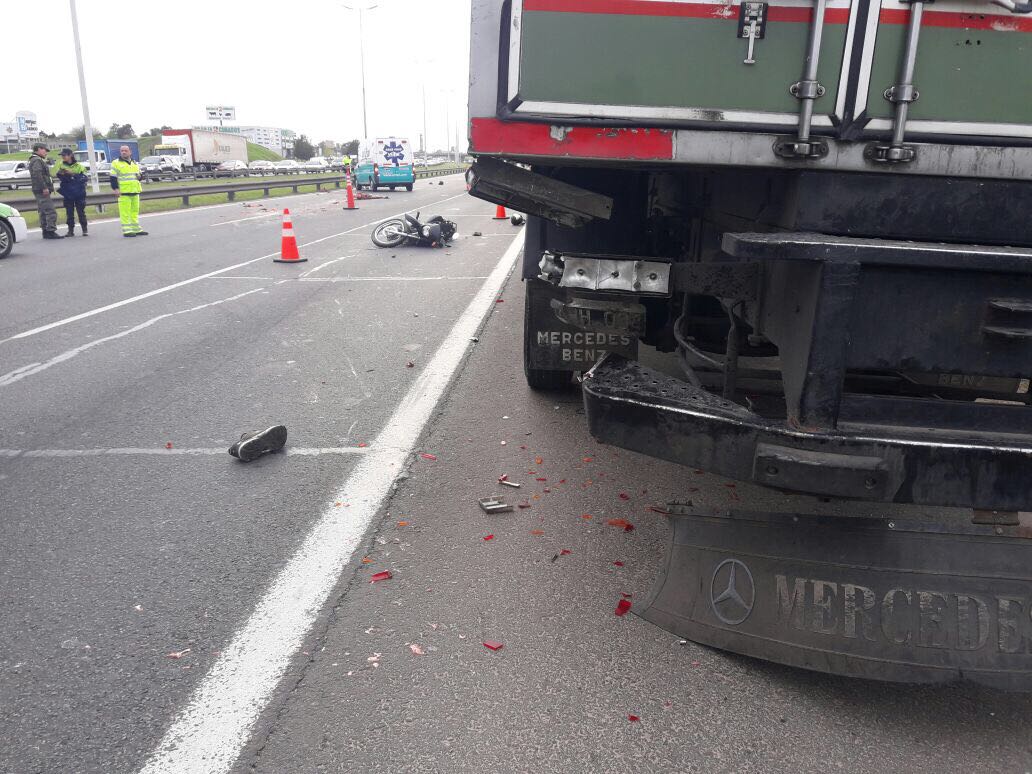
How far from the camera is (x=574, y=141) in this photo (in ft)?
9.98

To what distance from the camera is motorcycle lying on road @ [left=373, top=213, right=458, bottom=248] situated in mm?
15828

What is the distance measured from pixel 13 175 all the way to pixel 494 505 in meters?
52.6

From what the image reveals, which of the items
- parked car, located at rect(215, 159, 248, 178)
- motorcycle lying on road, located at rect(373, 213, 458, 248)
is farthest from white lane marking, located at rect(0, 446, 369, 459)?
parked car, located at rect(215, 159, 248, 178)

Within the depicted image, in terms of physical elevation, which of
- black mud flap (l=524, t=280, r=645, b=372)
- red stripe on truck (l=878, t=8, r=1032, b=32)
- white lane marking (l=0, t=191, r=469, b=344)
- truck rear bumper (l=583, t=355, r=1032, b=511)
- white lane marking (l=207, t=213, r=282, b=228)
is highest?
red stripe on truck (l=878, t=8, r=1032, b=32)

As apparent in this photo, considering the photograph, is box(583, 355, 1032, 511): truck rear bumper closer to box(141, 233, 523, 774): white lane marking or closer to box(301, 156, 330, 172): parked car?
box(141, 233, 523, 774): white lane marking

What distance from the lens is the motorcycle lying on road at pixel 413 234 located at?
1583cm

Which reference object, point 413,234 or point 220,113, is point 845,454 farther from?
point 220,113

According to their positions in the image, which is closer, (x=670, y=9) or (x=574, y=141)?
(x=670, y=9)

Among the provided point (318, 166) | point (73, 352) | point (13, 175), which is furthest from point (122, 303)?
point (318, 166)

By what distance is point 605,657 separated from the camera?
3.09 meters

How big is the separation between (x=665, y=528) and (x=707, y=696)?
132 centimetres

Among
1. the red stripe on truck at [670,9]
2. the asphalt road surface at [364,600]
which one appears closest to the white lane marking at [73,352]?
the asphalt road surface at [364,600]

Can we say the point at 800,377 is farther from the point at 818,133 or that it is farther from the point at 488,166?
the point at 488,166

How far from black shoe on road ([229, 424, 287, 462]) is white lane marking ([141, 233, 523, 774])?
1.96 feet
